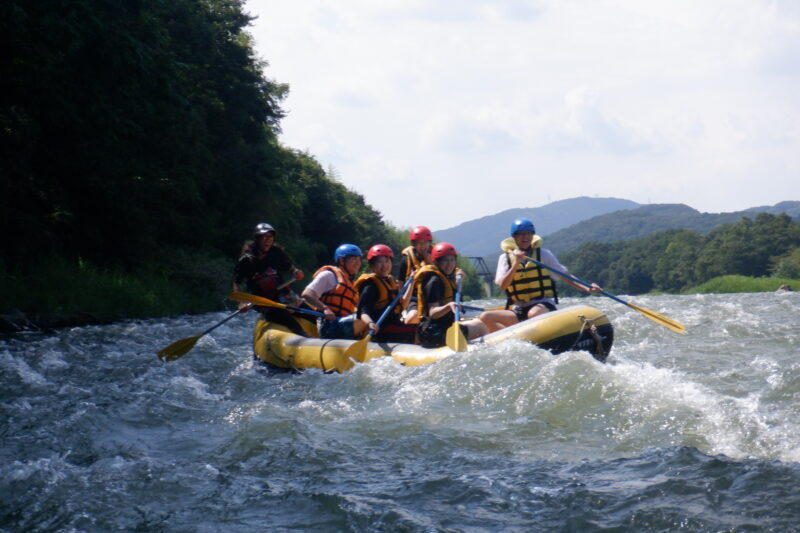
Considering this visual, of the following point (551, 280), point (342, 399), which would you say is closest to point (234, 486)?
point (342, 399)

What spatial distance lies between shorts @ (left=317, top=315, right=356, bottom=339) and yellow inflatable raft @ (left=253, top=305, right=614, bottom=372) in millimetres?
385

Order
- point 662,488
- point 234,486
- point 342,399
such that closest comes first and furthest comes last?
point 662,488, point 234,486, point 342,399

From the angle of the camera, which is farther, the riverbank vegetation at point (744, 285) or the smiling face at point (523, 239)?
the riverbank vegetation at point (744, 285)

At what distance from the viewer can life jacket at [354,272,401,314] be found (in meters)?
8.82

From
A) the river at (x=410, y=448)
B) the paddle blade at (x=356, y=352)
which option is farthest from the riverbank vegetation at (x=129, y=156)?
the paddle blade at (x=356, y=352)

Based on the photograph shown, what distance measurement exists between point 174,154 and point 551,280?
13.2 metres

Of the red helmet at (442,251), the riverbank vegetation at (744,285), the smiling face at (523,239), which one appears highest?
the smiling face at (523,239)

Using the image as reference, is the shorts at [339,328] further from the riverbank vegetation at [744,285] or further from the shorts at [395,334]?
the riverbank vegetation at [744,285]

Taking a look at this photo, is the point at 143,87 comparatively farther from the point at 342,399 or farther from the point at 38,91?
the point at 342,399

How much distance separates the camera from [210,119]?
25.4 metres

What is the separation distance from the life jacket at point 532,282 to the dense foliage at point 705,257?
63297mm

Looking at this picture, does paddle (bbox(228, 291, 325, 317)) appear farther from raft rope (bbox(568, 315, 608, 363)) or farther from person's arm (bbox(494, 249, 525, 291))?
raft rope (bbox(568, 315, 608, 363))

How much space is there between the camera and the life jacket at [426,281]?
27.5 feet

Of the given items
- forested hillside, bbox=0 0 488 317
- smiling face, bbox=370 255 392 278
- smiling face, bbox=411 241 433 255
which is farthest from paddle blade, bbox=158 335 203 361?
forested hillside, bbox=0 0 488 317
